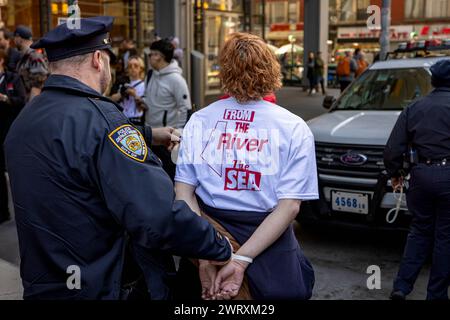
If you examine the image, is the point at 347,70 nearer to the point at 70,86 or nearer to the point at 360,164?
the point at 360,164

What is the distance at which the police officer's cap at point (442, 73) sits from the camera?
377 cm

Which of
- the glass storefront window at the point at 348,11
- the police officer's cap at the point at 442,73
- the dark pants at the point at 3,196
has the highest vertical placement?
the glass storefront window at the point at 348,11

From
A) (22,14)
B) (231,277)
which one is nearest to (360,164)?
(231,277)

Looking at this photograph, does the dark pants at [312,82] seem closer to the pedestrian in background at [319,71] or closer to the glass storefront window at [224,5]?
the pedestrian in background at [319,71]

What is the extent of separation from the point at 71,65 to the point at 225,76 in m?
0.71

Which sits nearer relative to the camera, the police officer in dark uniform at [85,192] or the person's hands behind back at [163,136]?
the police officer in dark uniform at [85,192]

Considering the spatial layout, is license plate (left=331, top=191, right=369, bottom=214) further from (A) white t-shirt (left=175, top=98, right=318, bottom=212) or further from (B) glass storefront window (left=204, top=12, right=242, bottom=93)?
(B) glass storefront window (left=204, top=12, right=242, bottom=93)

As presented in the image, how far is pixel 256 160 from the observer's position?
2223mm

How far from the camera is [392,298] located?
403 centimetres

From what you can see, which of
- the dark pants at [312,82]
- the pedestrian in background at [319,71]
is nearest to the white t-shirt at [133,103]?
the dark pants at [312,82]

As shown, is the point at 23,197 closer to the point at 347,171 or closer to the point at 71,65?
the point at 71,65

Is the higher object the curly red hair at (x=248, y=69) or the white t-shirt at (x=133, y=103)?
the curly red hair at (x=248, y=69)

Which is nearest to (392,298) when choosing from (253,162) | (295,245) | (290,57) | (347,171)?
(347,171)

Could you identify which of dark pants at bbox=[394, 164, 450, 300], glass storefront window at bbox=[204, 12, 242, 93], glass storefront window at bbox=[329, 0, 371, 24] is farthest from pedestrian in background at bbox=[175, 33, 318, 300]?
glass storefront window at bbox=[329, 0, 371, 24]
